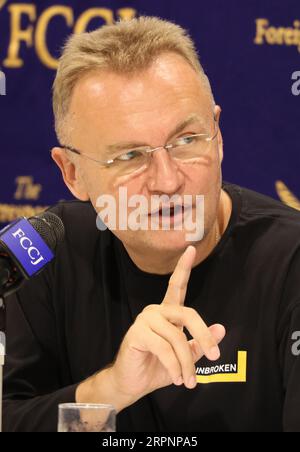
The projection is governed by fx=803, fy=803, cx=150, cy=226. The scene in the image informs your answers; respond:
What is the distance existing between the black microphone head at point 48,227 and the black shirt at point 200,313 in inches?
17.0

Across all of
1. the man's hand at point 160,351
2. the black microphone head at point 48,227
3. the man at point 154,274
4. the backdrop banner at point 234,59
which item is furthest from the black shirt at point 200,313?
the backdrop banner at point 234,59

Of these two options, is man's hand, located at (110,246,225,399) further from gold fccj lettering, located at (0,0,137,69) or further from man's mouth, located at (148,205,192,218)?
gold fccj lettering, located at (0,0,137,69)

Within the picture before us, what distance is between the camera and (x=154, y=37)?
1.98m

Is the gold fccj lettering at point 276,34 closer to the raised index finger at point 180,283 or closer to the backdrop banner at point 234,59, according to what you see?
the backdrop banner at point 234,59

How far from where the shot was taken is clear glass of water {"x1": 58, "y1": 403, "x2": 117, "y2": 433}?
1364 mm

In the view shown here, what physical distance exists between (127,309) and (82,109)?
51 centimetres

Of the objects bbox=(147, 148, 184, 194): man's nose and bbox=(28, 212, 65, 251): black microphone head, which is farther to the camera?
bbox=(147, 148, 184, 194): man's nose

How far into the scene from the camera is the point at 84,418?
4.49 ft

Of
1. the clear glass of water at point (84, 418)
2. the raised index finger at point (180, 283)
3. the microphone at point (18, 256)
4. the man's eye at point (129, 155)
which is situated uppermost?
the man's eye at point (129, 155)

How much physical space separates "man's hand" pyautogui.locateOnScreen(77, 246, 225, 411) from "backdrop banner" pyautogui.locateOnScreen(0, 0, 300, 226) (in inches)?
50.4

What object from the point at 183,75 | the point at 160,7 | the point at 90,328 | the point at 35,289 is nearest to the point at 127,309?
the point at 90,328

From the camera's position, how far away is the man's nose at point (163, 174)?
1803 millimetres

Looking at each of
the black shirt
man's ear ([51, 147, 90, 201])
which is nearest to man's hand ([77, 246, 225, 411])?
the black shirt

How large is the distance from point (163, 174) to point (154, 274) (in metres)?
0.32
